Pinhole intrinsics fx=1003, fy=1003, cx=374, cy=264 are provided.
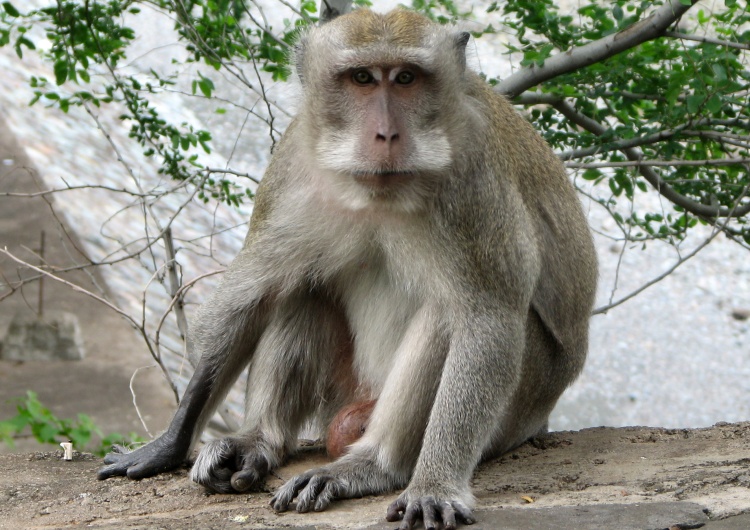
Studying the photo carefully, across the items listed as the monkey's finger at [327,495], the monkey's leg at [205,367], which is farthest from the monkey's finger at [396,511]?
the monkey's leg at [205,367]

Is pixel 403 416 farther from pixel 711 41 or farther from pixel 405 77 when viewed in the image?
pixel 711 41

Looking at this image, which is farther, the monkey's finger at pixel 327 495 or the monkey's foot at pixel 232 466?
the monkey's foot at pixel 232 466

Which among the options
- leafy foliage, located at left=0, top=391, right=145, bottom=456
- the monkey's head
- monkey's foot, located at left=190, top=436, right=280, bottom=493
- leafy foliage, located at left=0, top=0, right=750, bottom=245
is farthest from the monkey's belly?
leafy foliage, located at left=0, top=391, right=145, bottom=456

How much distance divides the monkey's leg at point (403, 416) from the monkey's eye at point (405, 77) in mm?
1035

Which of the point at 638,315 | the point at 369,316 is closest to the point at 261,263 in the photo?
the point at 369,316

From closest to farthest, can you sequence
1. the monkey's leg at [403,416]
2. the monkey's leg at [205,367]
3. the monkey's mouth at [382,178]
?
the monkey's mouth at [382,178] < the monkey's leg at [403,416] < the monkey's leg at [205,367]

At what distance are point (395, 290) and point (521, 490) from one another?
109cm

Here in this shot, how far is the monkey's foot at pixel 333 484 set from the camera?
4.29 meters

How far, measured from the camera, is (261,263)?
192 inches

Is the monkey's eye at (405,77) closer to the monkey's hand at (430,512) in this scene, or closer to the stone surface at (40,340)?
the monkey's hand at (430,512)

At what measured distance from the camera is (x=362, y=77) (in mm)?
4301

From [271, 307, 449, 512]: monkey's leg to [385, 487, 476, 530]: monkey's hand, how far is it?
0.45 m

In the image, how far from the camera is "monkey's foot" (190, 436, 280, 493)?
4.62 meters

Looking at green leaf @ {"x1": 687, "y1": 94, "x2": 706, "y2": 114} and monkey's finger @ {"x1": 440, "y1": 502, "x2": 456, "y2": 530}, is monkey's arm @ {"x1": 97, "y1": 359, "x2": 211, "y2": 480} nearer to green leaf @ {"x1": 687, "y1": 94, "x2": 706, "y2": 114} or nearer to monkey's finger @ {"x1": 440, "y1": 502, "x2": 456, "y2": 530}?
monkey's finger @ {"x1": 440, "y1": 502, "x2": 456, "y2": 530}
